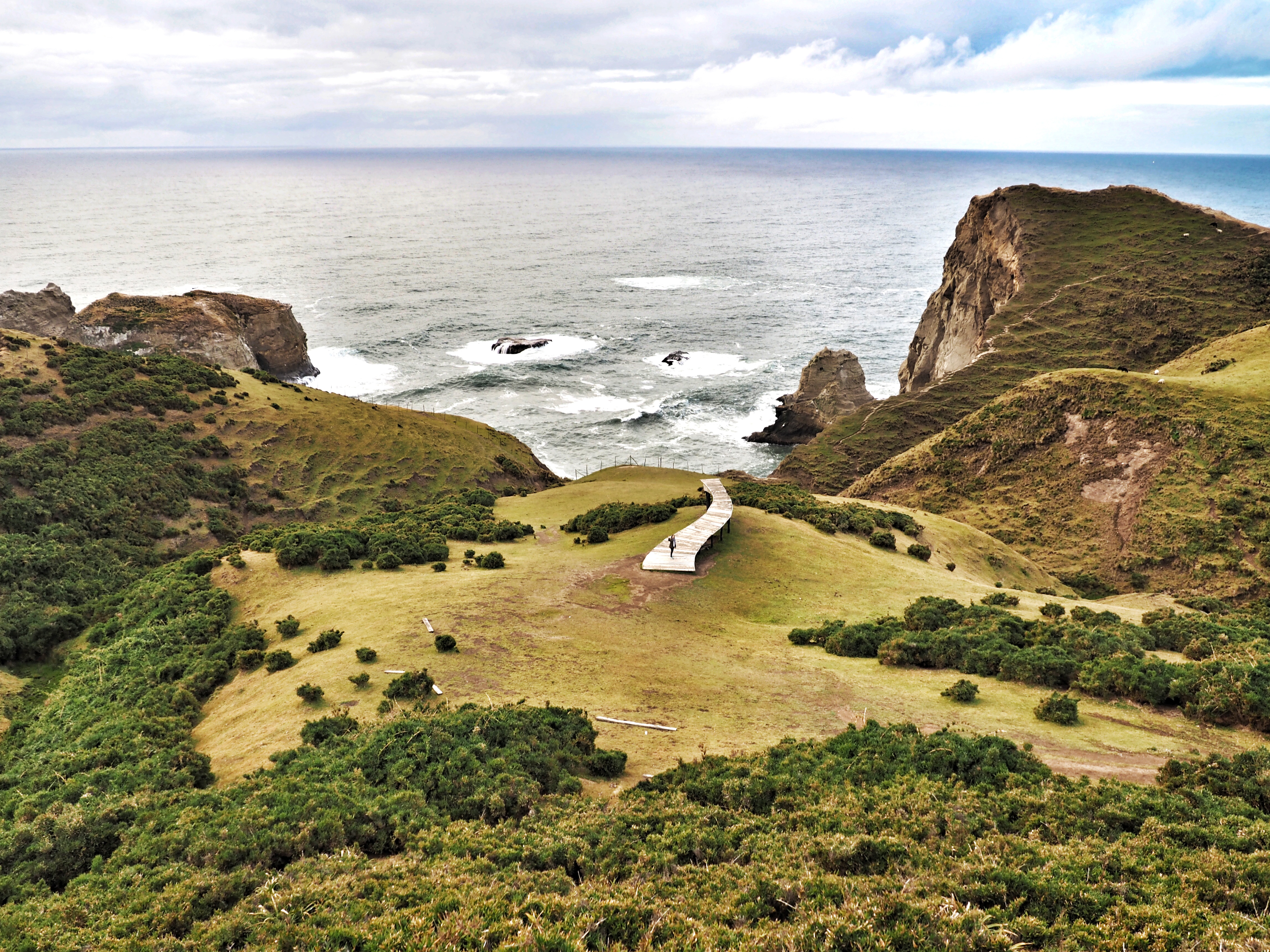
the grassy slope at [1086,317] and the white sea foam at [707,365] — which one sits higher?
the grassy slope at [1086,317]

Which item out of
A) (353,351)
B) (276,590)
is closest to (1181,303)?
(276,590)

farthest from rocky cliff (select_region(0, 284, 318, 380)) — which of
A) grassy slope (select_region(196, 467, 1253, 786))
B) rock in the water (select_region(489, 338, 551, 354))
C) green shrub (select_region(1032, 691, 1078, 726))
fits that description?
green shrub (select_region(1032, 691, 1078, 726))

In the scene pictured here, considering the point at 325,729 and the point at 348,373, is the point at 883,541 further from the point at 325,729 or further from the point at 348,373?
the point at 348,373

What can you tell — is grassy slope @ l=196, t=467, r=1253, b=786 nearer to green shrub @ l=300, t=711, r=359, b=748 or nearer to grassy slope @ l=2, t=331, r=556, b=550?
green shrub @ l=300, t=711, r=359, b=748

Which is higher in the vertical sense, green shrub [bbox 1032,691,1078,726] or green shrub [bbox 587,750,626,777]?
green shrub [bbox 1032,691,1078,726]

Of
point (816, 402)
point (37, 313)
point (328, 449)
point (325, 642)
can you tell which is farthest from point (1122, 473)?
point (37, 313)

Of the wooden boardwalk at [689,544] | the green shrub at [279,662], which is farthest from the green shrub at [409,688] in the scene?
the wooden boardwalk at [689,544]

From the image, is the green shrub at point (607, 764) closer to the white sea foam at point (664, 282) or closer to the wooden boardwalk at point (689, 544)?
the wooden boardwalk at point (689, 544)
